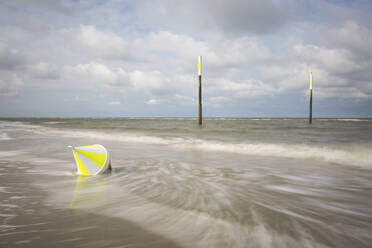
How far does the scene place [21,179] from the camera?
11.6 feet

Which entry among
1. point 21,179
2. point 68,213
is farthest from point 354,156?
point 21,179

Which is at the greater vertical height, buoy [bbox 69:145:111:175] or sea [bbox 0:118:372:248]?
buoy [bbox 69:145:111:175]

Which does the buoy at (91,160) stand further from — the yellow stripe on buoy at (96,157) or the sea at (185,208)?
the sea at (185,208)

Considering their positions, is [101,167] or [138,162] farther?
[138,162]

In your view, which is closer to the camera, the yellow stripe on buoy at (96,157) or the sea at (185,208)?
the sea at (185,208)

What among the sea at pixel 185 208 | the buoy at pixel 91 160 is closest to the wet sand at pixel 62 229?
the sea at pixel 185 208

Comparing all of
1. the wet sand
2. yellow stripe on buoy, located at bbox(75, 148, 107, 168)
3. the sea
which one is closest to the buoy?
yellow stripe on buoy, located at bbox(75, 148, 107, 168)

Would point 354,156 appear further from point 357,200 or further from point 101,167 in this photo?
point 101,167

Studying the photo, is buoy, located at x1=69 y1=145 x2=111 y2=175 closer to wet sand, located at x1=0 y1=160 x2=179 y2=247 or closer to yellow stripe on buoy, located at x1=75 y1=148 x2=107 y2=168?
yellow stripe on buoy, located at x1=75 y1=148 x2=107 y2=168

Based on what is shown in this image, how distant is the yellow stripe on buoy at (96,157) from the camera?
391 centimetres

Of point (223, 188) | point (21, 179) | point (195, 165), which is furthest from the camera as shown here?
point (195, 165)

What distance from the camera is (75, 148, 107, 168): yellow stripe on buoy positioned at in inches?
154

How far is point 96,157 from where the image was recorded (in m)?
3.98

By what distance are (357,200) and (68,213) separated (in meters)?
3.42
